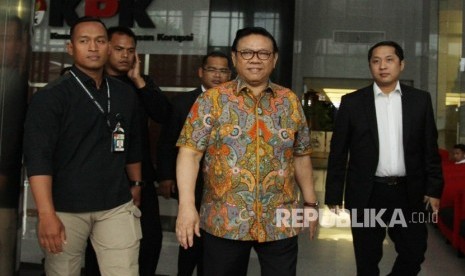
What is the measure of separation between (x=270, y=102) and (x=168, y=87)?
23.2 feet

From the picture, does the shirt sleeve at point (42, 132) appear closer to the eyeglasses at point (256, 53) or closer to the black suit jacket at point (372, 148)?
the eyeglasses at point (256, 53)

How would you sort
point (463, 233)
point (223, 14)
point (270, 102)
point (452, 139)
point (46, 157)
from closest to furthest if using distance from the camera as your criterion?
point (46, 157) < point (270, 102) < point (463, 233) < point (223, 14) < point (452, 139)

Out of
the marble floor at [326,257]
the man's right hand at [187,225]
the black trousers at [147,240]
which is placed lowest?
the marble floor at [326,257]

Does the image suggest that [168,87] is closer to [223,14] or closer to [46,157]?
[223,14]

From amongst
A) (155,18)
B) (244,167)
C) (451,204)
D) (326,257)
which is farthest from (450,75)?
(244,167)

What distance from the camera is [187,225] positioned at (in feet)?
6.13

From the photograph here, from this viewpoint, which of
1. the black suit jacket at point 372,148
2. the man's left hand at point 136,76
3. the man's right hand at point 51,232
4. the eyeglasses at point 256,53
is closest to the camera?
the man's right hand at point 51,232

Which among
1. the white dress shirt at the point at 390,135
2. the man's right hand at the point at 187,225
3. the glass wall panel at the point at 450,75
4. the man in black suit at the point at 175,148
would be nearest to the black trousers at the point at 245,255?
the man's right hand at the point at 187,225

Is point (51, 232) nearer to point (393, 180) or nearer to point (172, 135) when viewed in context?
point (172, 135)

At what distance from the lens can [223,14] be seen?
8867 mm

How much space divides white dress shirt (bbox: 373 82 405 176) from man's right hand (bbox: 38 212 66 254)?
5.48ft

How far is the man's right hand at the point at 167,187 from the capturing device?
2.86m

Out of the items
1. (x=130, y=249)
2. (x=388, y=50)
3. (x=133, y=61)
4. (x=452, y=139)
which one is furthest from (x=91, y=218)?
(x=452, y=139)

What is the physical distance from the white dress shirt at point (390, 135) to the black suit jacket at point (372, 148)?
34 millimetres
